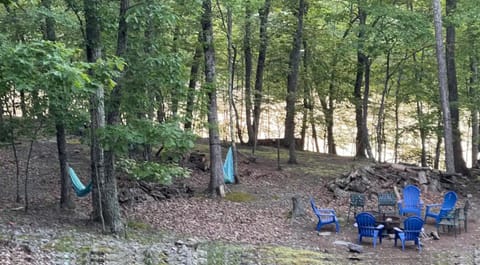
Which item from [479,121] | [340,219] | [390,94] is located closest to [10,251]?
[340,219]

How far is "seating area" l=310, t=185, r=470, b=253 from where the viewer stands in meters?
7.86

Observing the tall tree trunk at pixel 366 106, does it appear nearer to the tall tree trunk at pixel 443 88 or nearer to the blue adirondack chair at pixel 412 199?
the tall tree trunk at pixel 443 88

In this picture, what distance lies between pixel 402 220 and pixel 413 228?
168cm

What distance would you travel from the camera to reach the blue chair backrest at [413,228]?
777cm

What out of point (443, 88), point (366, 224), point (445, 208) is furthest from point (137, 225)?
point (443, 88)

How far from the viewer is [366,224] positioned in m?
8.08

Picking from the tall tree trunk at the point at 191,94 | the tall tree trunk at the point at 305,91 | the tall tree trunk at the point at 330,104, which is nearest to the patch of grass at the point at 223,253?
the tall tree trunk at the point at 191,94

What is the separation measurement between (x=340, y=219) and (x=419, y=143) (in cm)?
1313

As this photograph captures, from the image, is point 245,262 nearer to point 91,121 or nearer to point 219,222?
point 219,222

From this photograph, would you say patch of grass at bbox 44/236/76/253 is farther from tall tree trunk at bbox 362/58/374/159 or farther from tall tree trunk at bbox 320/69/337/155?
tall tree trunk at bbox 320/69/337/155

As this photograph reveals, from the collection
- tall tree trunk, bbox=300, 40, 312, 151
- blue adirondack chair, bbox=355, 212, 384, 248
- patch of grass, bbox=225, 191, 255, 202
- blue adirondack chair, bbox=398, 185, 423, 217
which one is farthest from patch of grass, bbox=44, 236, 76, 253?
tall tree trunk, bbox=300, 40, 312, 151

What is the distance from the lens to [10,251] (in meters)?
5.52

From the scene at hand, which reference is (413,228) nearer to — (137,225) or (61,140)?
(137,225)

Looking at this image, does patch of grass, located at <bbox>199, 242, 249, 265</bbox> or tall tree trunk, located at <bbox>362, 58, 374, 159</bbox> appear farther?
tall tree trunk, located at <bbox>362, 58, 374, 159</bbox>
